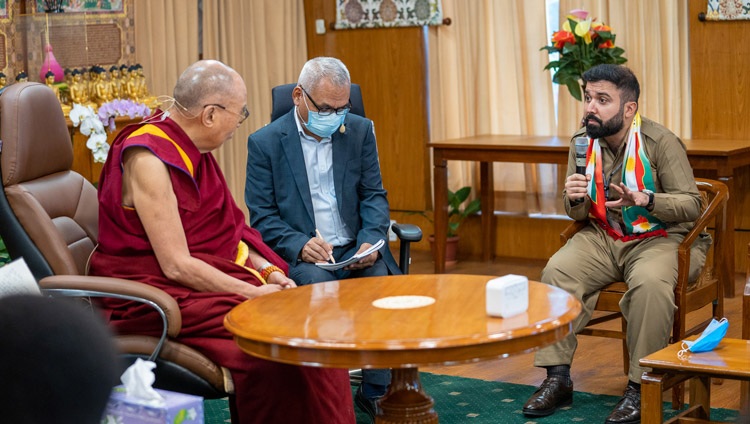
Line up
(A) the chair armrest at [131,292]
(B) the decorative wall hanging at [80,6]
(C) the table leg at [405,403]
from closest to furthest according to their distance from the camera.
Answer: (C) the table leg at [405,403]
(A) the chair armrest at [131,292]
(B) the decorative wall hanging at [80,6]

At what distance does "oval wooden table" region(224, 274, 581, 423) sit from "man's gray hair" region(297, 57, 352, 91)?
0.98 metres

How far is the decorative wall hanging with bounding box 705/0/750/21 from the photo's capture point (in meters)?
5.01

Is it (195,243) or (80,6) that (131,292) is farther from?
(80,6)

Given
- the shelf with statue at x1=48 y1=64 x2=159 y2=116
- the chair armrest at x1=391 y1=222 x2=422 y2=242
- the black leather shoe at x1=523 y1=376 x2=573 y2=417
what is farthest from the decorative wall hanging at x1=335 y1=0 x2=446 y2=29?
the black leather shoe at x1=523 y1=376 x2=573 y2=417

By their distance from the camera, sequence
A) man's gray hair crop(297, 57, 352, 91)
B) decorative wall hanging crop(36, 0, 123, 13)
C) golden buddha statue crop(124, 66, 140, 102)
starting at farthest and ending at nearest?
golden buddha statue crop(124, 66, 140, 102), decorative wall hanging crop(36, 0, 123, 13), man's gray hair crop(297, 57, 352, 91)

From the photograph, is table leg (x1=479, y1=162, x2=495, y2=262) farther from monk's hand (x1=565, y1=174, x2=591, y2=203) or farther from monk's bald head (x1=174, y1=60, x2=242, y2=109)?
monk's bald head (x1=174, y1=60, x2=242, y2=109)

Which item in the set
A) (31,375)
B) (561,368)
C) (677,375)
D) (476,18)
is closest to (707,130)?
(476,18)

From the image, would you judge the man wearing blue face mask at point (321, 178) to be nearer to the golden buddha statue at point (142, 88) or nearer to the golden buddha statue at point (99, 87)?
the golden buddha statue at point (99, 87)

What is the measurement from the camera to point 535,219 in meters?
5.86

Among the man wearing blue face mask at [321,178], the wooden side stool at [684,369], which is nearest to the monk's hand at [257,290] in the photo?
the man wearing blue face mask at [321,178]

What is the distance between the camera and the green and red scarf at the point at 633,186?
3.51 metres

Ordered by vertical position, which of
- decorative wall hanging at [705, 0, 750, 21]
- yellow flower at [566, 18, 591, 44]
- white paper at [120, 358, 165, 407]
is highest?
decorative wall hanging at [705, 0, 750, 21]

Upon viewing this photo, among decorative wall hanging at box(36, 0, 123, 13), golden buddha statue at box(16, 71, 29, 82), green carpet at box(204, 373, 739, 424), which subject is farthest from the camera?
decorative wall hanging at box(36, 0, 123, 13)

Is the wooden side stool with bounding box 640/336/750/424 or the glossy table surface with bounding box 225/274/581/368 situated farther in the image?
the wooden side stool with bounding box 640/336/750/424
